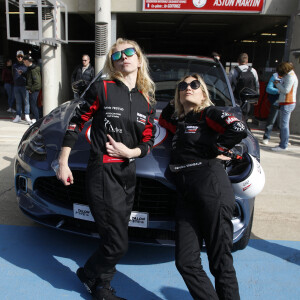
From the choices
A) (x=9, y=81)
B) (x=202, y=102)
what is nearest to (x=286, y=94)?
(x=202, y=102)

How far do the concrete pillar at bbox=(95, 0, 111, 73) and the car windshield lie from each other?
16.3 feet

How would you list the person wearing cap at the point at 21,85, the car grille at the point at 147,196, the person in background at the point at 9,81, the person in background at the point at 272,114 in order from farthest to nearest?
the person in background at the point at 9,81, the person wearing cap at the point at 21,85, the person in background at the point at 272,114, the car grille at the point at 147,196

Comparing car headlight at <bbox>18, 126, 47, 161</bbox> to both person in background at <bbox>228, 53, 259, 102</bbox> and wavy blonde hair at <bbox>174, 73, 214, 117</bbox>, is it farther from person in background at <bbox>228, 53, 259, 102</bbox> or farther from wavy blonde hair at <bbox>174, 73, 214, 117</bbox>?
person in background at <bbox>228, 53, 259, 102</bbox>

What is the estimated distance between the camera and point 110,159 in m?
1.85

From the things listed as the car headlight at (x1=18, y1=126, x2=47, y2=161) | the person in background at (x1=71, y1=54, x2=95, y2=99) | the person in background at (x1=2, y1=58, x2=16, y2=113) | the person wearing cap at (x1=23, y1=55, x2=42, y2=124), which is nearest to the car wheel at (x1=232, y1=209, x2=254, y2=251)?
the car headlight at (x1=18, y1=126, x2=47, y2=161)

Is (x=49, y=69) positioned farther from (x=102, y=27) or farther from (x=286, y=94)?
(x=286, y=94)

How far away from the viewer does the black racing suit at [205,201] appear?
1860 millimetres

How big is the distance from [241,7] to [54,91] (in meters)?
5.40

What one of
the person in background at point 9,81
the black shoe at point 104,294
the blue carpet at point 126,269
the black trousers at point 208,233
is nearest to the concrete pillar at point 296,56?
the blue carpet at point 126,269

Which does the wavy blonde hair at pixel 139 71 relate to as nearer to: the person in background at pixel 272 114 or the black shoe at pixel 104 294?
the black shoe at pixel 104 294

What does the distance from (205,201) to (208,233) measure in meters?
0.19

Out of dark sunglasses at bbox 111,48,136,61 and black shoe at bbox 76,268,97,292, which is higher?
dark sunglasses at bbox 111,48,136,61

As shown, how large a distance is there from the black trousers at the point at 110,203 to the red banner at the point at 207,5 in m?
7.68

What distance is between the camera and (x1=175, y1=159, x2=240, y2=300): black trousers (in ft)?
6.08
